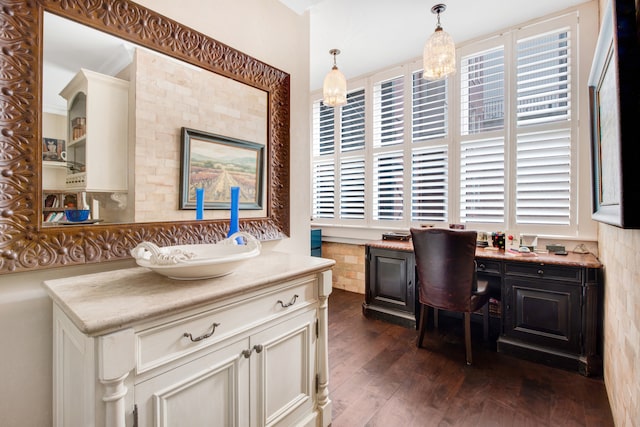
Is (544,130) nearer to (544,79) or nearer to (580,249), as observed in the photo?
(544,79)

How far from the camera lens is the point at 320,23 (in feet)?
9.12

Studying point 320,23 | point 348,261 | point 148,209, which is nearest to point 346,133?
point 320,23

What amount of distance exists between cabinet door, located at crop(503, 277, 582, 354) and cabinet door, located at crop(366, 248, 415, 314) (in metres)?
0.82

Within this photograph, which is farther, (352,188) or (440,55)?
(352,188)

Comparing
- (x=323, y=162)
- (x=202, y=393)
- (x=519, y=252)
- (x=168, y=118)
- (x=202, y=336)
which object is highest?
(x=323, y=162)

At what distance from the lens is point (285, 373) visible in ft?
4.41

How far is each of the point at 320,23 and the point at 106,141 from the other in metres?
2.34

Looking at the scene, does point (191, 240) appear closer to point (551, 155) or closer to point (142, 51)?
point (142, 51)

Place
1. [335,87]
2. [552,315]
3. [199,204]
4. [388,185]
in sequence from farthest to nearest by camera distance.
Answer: [388,185]
[335,87]
[552,315]
[199,204]

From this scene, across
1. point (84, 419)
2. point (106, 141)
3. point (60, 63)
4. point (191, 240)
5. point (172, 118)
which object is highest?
point (60, 63)

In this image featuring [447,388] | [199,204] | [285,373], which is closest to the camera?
[285,373]

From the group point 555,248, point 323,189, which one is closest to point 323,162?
point 323,189

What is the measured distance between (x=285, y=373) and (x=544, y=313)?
6.86ft

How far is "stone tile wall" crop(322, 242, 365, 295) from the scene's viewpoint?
13.1 feet
